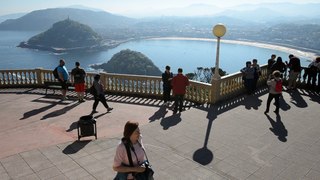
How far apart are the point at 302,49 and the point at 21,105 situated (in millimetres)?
205202

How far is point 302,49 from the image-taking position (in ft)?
622

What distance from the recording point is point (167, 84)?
11234 mm

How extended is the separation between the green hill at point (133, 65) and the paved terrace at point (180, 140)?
113 metres

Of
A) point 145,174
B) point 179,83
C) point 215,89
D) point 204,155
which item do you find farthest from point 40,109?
point 145,174

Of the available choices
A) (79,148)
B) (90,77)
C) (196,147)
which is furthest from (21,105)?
(196,147)

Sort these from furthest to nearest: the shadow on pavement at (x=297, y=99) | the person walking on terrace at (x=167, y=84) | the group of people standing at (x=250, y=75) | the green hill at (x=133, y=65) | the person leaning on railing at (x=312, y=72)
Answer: the green hill at (x=133, y=65) < the person leaning on railing at (x=312, y=72) < the group of people standing at (x=250, y=75) < the person walking on terrace at (x=167, y=84) < the shadow on pavement at (x=297, y=99)

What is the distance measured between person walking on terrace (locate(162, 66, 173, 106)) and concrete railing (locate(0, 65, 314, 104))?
Answer: 0.88m

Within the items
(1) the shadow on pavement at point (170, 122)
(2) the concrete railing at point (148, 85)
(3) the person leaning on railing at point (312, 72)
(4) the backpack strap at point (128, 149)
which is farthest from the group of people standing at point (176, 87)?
(4) the backpack strap at point (128, 149)

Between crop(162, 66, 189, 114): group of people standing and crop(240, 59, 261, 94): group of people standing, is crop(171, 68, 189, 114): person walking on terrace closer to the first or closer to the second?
crop(162, 66, 189, 114): group of people standing

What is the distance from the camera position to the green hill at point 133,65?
408ft

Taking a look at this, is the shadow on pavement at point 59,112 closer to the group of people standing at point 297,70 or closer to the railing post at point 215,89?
the railing post at point 215,89

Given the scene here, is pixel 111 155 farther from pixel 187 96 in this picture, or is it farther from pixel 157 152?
pixel 187 96

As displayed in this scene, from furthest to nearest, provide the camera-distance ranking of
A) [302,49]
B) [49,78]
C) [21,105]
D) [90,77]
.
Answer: [302,49] < [49,78] < [90,77] < [21,105]

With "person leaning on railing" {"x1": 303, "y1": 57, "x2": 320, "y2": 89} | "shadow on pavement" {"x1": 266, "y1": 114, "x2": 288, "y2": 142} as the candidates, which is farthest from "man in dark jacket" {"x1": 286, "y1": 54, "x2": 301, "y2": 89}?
"shadow on pavement" {"x1": 266, "y1": 114, "x2": 288, "y2": 142}
